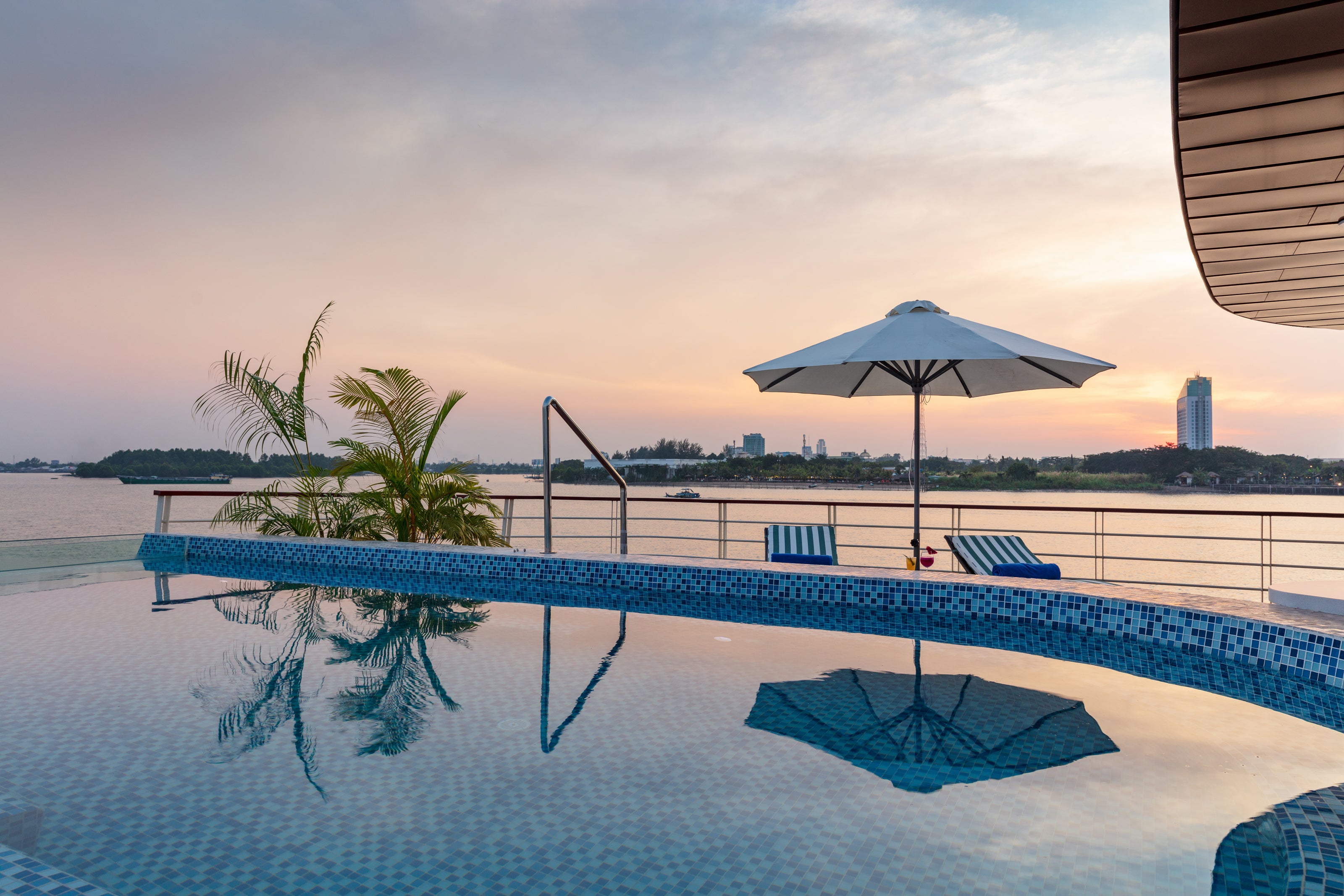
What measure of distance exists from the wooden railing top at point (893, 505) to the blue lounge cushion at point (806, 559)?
416mm

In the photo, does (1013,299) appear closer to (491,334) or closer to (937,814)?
(491,334)

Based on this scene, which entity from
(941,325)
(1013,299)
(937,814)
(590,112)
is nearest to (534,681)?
(937,814)

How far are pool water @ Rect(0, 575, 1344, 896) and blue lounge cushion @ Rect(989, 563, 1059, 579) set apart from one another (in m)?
1.43

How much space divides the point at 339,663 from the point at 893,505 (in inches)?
165

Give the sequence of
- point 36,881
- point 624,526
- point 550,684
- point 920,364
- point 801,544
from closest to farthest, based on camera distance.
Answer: point 36,881, point 550,684, point 920,364, point 624,526, point 801,544

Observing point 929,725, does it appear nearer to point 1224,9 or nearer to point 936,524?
point 1224,9

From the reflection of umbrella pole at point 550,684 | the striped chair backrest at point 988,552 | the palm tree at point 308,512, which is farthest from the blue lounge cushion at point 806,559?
the palm tree at point 308,512

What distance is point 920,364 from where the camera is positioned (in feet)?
18.3

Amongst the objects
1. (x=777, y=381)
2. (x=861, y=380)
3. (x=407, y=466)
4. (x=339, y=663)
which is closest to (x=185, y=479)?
(x=407, y=466)

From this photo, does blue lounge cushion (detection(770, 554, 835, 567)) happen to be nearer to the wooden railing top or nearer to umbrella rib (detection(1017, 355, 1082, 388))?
the wooden railing top

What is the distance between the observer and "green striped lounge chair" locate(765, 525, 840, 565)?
5.80 metres

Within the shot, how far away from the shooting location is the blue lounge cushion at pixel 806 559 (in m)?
5.77

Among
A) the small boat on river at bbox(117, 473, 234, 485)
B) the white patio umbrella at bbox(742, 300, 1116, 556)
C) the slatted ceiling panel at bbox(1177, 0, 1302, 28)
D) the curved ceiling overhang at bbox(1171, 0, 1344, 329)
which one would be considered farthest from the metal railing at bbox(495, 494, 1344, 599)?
the small boat on river at bbox(117, 473, 234, 485)

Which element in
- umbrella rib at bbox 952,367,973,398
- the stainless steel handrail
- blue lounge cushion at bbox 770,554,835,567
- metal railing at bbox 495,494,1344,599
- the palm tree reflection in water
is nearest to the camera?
the palm tree reflection in water
